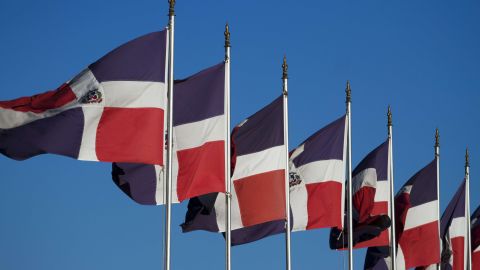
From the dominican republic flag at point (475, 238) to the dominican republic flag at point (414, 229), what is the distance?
8.50 m

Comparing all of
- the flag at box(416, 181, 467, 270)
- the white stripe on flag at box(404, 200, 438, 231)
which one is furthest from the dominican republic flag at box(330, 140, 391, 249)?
the flag at box(416, 181, 467, 270)

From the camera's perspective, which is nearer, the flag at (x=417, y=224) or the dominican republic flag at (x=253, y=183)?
the dominican republic flag at (x=253, y=183)

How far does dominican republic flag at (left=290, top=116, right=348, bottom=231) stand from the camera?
4191 centimetres

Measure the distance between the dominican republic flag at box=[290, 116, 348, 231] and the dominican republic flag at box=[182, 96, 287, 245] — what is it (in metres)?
1.59

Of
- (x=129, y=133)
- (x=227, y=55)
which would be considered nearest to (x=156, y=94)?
(x=129, y=133)

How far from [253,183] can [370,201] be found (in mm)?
7922

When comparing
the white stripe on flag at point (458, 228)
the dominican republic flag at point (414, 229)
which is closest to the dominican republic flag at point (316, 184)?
the dominican republic flag at point (414, 229)

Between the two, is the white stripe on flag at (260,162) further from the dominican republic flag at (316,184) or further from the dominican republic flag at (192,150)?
the dominican republic flag at (192,150)

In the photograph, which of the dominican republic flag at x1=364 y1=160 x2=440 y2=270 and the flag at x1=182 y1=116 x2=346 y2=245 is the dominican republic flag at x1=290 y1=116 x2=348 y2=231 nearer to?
the flag at x1=182 y1=116 x2=346 y2=245

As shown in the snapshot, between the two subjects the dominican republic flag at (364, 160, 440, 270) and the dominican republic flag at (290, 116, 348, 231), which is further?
the dominican republic flag at (364, 160, 440, 270)

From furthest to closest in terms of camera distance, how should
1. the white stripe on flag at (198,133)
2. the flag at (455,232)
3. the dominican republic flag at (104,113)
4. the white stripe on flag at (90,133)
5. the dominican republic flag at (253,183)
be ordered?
the flag at (455,232)
the dominican republic flag at (253,183)
the white stripe on flag at (198,133)
the white stripe on flag at (90,133)
the dominican republic flag at (104,113)

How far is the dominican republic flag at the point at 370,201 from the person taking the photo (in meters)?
45.2

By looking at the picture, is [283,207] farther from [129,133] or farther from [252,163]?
[129,133]

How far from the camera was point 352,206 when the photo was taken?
4553 cm
